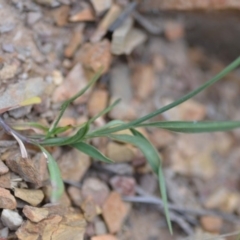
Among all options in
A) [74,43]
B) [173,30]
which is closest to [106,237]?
[74,43]

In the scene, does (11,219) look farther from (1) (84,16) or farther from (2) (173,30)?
(2) (173,30)

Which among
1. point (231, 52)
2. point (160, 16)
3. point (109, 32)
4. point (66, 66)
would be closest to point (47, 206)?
point (66, 66)

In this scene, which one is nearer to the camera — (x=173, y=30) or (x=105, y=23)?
(x=105, y=23)

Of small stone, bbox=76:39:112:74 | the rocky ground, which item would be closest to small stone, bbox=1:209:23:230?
the rocky ground

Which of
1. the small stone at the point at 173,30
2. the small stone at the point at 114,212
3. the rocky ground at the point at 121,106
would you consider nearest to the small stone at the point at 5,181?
the rocky ground at the point at 121,106

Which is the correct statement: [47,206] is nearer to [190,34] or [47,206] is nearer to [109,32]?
[109,32]
